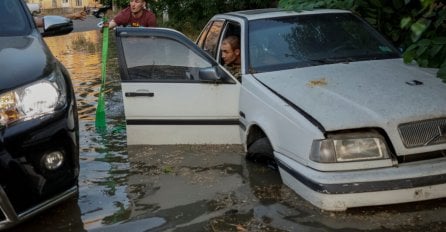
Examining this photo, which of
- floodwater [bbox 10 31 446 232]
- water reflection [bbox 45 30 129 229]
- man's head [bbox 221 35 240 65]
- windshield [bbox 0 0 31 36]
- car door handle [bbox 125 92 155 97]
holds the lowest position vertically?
water reflection [bbox 45 30 129 229]

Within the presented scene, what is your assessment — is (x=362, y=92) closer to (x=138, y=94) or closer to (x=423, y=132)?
(x=423, y=132)

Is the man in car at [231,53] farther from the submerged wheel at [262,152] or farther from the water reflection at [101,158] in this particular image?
the water reflection at [101,158]

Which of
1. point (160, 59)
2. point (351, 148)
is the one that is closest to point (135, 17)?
point (160, 59)

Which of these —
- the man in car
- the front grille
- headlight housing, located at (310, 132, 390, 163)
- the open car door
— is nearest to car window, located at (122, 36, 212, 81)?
the open car door

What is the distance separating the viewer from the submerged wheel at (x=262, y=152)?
193 inches

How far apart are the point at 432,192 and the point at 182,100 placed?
97.8 inches

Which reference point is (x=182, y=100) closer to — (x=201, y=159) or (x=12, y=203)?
(x=201, y=159)

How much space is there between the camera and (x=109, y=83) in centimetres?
1091

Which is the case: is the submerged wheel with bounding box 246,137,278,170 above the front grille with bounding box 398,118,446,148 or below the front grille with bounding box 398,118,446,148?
below

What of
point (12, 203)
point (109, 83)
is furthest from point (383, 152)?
point (109, 83)

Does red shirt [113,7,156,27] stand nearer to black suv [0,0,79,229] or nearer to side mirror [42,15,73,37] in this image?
side mirror [42,15,73,37]

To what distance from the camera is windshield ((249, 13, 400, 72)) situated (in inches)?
208

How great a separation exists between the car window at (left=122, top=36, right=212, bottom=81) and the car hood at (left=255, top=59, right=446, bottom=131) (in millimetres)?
794

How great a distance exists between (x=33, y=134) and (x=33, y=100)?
249 millimetres
